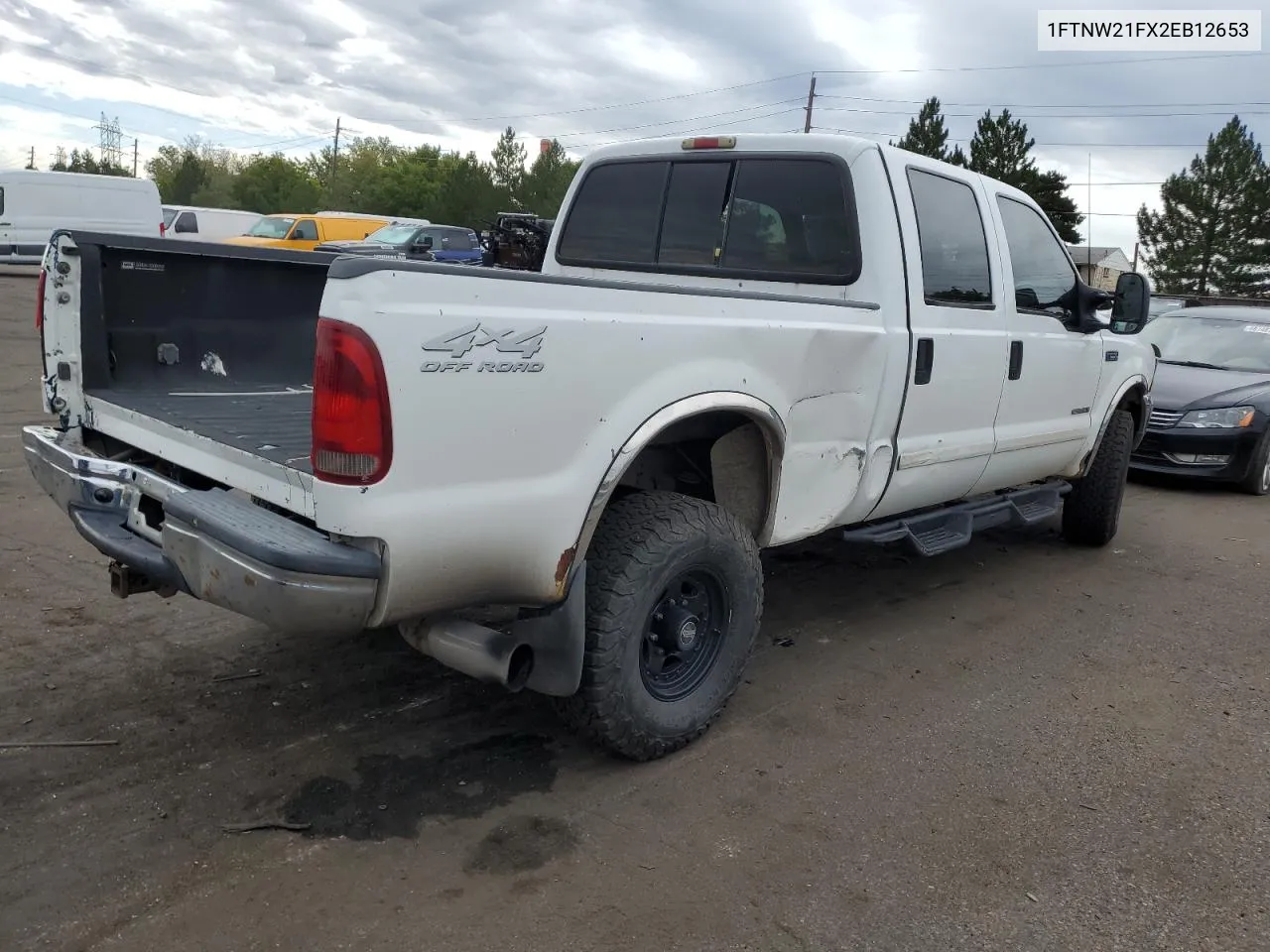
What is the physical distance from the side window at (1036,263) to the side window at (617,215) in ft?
5.64

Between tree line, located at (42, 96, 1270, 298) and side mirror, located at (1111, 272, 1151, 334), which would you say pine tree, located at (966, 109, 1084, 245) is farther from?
side mirror, located at (1111, 272, 1151, 334)

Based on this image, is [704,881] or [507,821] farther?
[507,821]

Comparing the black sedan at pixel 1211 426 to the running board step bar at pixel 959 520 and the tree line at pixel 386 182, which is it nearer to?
the running board step bar at pixel 959 520

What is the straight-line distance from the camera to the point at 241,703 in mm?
3744

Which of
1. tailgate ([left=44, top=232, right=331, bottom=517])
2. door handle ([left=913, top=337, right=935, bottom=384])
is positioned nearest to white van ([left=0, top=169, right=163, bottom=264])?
tailgate ([left=44, top=232, right=331, bottom=517])

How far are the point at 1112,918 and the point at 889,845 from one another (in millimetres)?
599

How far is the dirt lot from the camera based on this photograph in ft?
8.67

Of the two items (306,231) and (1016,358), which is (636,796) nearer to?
(1016,358)

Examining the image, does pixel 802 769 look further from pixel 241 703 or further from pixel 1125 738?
pixel 241 703

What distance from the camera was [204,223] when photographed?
2767cm

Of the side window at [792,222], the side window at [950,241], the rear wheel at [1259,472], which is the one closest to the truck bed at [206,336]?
the side window at [792,222]

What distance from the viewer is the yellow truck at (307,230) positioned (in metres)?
22.2

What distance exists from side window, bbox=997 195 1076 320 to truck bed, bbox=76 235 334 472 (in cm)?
322

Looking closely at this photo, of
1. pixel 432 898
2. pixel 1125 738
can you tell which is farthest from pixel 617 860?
pixel 1125 738
